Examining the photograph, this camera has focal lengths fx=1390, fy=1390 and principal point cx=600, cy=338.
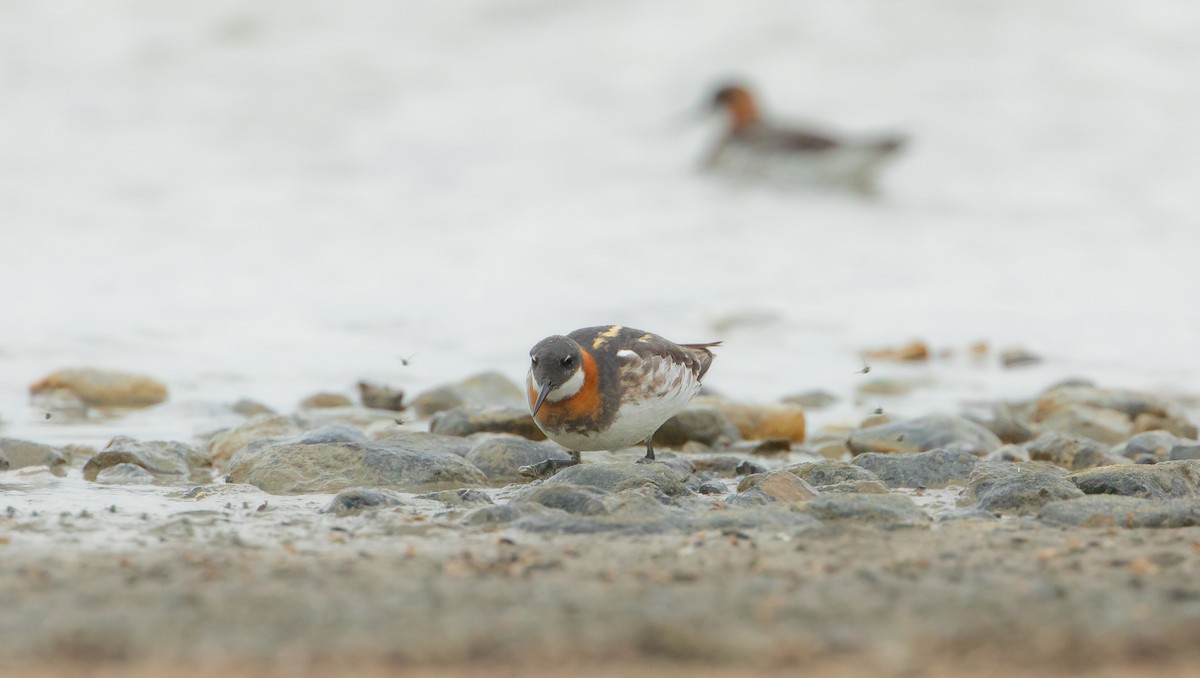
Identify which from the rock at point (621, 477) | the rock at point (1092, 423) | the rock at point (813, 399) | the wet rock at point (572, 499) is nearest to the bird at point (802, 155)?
the rock at point (813, 399)

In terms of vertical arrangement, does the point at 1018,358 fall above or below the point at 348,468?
above

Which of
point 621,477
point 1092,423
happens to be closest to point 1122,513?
point 621,477

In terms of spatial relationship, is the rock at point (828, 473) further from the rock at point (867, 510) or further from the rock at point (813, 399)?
the rock at point (813, 399)

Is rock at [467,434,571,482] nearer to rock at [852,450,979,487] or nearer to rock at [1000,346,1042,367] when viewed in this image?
rock at [852,450,979,487]

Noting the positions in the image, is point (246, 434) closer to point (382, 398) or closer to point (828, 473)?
point (382, 398)

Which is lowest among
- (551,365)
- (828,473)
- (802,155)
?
(828,473)

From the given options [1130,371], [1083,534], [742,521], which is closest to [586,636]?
[742,521]

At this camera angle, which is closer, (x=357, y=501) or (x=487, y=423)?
(x=357, y=501)

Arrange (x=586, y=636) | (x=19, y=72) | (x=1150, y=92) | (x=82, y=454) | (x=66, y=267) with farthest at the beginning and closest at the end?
(x=1150, y=92)
(x=19, y=72)
(x=66, y=267)
(x=82, y=454)
(x=586, y=636)

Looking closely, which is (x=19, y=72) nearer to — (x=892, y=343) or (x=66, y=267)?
(x=66, y=267)
